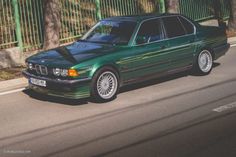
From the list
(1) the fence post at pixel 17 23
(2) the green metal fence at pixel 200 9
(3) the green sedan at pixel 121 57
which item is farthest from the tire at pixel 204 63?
(2) the green metal fence at pixel 200 9

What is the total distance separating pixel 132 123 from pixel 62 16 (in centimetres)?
877

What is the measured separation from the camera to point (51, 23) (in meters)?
14.2

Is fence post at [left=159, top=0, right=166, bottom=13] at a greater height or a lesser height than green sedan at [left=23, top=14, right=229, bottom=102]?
greater

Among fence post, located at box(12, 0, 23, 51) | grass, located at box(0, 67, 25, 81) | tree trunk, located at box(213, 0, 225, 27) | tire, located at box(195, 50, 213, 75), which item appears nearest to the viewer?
tire, located at box(195, 50, 213, 75)

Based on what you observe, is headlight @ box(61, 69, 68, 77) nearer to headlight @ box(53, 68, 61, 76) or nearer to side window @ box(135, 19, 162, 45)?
headlight @ box(53, 68, 61, 76)

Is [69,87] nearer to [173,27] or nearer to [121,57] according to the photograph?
[121,57]

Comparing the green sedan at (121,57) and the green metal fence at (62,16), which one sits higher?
the green metal fence at (62,16)

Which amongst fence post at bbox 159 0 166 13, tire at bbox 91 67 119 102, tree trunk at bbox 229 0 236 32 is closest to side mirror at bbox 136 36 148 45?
tire at bbox 91 67 119 102

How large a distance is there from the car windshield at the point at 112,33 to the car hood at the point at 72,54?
0.82 ft

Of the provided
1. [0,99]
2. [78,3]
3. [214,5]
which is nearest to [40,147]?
[0,99]

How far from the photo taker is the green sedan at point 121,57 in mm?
8617

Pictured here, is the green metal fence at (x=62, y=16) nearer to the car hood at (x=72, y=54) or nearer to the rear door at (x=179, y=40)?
the car hood at (x=72, y=54)

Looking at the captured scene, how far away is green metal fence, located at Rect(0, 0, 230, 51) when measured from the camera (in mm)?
14070

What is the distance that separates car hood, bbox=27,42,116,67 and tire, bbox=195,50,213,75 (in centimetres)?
258
